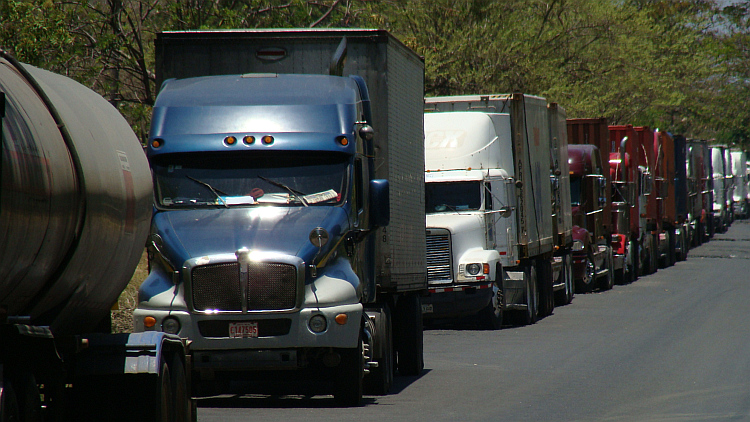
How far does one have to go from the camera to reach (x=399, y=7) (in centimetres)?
3312

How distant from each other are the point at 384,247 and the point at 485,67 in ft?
72.0

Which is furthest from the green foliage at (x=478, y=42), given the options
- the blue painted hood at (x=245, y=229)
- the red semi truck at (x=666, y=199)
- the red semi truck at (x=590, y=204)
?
the blue painted hood at (x=245, y=229)

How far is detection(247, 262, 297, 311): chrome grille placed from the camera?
11.3 metres

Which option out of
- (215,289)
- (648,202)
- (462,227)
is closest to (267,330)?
(215,289)

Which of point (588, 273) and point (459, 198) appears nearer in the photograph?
point (459, 198)

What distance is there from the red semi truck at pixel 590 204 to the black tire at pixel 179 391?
20.1 metres

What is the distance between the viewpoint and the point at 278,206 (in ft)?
38.6

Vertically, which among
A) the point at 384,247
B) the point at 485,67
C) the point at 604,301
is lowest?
the point at 604,301

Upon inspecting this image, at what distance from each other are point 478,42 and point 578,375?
68.7ft

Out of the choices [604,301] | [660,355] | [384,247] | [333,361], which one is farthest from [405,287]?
[604,301]

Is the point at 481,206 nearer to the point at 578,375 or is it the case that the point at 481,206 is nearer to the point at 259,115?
the point at 578,375

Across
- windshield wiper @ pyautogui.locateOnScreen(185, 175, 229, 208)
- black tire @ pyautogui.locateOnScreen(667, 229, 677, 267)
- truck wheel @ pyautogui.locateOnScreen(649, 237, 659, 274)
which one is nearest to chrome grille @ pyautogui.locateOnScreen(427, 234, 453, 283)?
windshield wiper @ pyautogui.locateOnScreen(185, 175, 229, 208)

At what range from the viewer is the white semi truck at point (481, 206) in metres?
19.8

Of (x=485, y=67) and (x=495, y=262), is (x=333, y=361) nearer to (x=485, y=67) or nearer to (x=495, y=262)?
(x=495, y=262)
